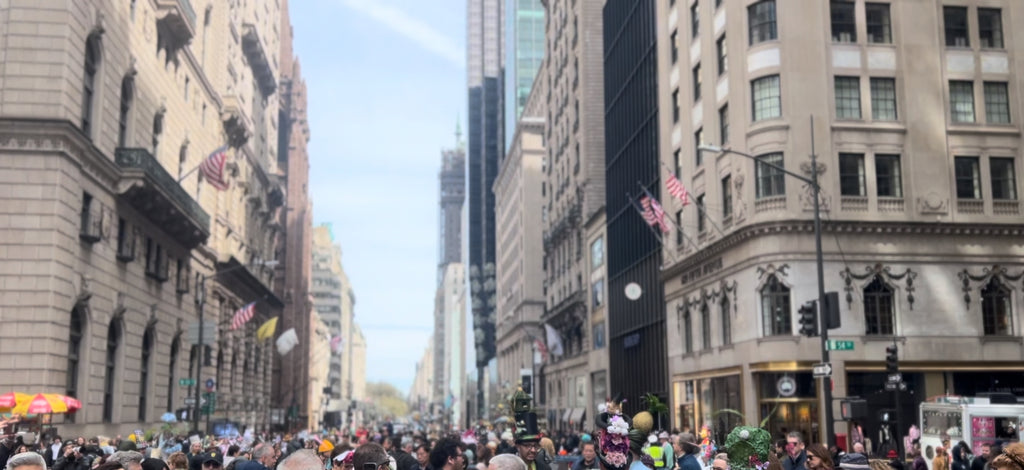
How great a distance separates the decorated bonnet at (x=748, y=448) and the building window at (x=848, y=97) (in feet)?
109

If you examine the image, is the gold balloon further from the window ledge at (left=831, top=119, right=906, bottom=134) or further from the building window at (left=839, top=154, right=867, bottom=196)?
the window ledge at (left=831, top=119, right=906, bottom=134)

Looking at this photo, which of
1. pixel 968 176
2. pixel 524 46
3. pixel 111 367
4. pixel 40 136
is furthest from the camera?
pixel 524 46

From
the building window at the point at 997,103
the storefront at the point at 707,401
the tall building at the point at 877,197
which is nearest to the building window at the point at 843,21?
the tall building at the point at 877,197

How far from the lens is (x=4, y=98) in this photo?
3675 centimetres

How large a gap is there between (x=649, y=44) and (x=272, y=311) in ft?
177

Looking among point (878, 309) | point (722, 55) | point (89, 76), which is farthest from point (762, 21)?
point (89, 76)

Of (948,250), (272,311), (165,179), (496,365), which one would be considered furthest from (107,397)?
(496,365)

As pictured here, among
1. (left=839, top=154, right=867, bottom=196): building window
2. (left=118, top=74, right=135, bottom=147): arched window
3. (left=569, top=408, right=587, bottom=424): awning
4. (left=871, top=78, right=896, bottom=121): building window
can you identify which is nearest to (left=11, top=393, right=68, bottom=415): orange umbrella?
(left=118, top=74, right=135, bottom=147): arched window

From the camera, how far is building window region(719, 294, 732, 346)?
44.5 meters

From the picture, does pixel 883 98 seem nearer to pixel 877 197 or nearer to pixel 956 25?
pixel 877 197

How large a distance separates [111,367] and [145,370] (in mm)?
6036

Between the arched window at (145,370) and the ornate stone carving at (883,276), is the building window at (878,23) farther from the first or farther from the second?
the arched window at (145,370)

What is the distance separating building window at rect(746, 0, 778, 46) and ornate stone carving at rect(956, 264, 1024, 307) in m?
11.9

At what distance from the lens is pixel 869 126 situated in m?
40.9
